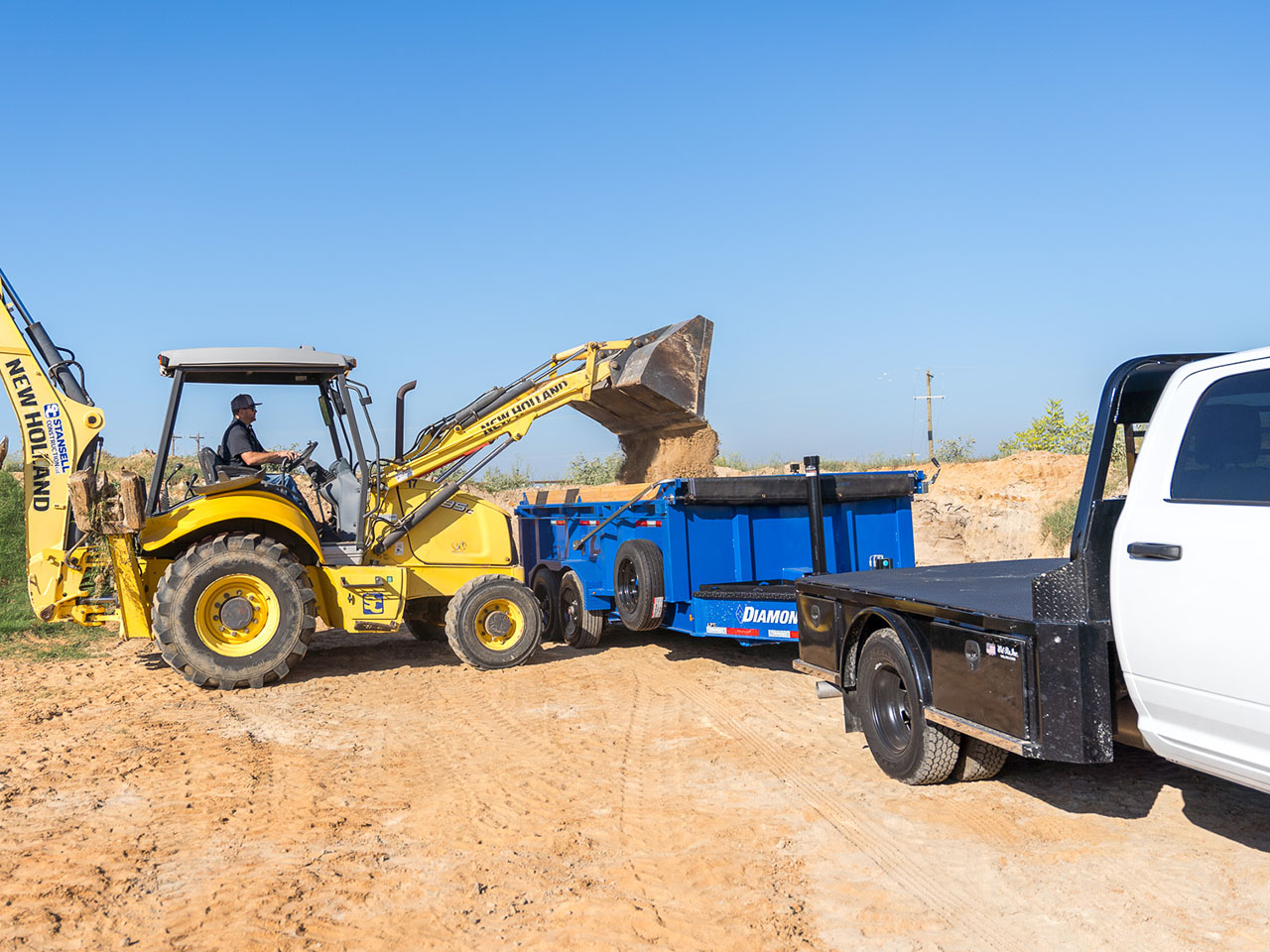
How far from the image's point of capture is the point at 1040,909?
4.23 metres

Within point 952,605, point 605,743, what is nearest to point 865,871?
point 952,605

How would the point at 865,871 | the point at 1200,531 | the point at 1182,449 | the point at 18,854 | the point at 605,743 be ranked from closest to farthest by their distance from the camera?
the point at 1200,531 → the point at 1182,449 → the point at 865,871 → the point at 18,854 → the point at 605,743

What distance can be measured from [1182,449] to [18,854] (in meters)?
5.54

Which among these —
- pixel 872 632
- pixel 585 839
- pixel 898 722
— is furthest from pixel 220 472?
pixel 898 722

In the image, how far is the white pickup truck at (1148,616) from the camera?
3.91m

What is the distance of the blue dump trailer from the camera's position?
29.2 feet

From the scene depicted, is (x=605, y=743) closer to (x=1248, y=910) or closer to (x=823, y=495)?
(x=823, y=495)

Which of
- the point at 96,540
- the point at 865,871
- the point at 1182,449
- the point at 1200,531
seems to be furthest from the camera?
the point at 96,540

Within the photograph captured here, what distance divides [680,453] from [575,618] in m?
2.19

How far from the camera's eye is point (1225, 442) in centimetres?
421

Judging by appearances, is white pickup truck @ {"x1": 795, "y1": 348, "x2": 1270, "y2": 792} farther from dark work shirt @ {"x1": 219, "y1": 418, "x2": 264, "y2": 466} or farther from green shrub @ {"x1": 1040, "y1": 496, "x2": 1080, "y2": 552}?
green shrub @ {"x1": 1040, "y1": 496, "x2": 1080, "y2": 552}

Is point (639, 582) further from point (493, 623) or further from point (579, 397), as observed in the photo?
point (579, 397)

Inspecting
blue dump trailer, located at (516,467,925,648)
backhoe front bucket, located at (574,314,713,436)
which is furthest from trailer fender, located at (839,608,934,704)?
backhoe front bucket, located at (574,314,713,436)

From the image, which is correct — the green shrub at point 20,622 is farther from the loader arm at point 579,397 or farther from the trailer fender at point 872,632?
the trailer fender at point 872,632
